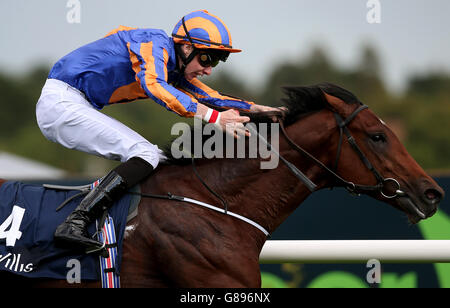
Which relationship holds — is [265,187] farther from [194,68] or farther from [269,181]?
[194,68]

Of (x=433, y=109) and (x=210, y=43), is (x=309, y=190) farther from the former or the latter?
(x=433, y=109)

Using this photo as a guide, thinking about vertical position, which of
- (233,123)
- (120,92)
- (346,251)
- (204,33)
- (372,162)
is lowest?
(346,251)

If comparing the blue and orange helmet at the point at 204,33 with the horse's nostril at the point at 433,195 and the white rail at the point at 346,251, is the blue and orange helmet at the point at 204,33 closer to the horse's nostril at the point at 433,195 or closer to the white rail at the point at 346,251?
the horse's nostril at the point at 433,195

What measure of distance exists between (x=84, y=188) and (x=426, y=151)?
74.5 feet

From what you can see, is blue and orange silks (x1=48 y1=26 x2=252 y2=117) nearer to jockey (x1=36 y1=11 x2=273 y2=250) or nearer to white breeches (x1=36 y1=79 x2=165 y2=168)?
jockey (x1=36 y1=11 x2=273 y2=250)

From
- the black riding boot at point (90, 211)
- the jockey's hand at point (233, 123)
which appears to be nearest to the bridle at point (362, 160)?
the jockey's hand at point (233, 123)

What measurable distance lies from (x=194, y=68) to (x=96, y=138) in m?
0.68

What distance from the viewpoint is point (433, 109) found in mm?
26312

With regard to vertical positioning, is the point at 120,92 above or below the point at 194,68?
below

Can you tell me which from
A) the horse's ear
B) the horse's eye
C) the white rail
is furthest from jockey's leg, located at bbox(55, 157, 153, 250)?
the white rail

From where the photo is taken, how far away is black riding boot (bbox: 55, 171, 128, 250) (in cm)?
281

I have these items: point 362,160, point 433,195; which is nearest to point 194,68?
point 362,160

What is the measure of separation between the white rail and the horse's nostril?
3.13 feet

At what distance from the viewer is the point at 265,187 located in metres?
3.09
